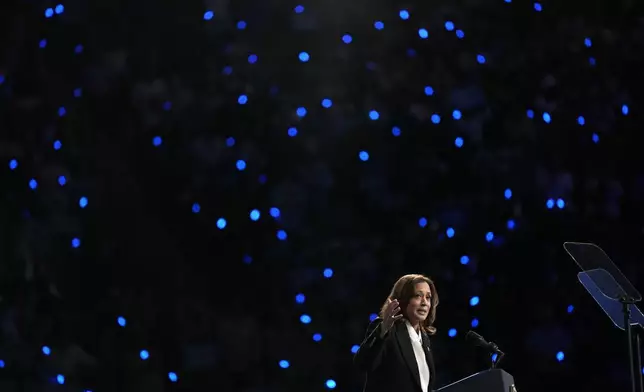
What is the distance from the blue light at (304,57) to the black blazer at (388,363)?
1268 mm

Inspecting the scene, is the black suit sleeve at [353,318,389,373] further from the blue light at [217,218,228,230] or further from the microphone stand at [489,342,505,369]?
the blue light at [217,218,228,230]

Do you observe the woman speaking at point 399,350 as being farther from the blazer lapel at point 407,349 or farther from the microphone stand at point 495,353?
the microphone stand at point 495,353

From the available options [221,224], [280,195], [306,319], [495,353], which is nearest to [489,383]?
[495,353]

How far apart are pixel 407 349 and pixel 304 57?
135 cm

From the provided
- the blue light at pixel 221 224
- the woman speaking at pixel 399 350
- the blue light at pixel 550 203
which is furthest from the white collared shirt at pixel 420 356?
the blue light at pixel 550 203

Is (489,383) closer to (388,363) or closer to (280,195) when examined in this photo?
(388,363)

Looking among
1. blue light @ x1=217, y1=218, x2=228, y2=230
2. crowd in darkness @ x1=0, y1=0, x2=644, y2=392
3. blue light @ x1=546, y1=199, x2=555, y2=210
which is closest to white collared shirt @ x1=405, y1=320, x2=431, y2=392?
crowd in darkness @ x1=0, y1=0, x2=644, y2=392

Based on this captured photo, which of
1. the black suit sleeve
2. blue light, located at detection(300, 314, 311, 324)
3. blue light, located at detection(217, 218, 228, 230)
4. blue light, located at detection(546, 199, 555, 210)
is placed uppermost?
blue light, located at detection(546, 199, 555, 210)

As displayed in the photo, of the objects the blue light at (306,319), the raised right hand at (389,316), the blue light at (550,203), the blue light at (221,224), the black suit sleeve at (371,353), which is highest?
the blue light at (550,203)

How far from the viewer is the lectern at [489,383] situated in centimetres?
224

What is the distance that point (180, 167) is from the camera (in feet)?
10.1

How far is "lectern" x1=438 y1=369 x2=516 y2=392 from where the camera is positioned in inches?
88.4

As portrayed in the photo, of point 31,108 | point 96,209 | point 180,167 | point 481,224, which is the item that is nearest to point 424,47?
point 481,224

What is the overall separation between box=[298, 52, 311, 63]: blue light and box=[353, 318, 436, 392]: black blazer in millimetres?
1268
